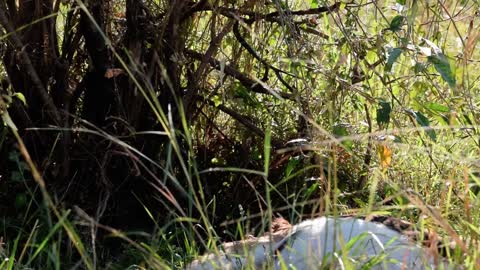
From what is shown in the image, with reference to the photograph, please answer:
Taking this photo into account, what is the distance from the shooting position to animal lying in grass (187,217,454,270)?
1907mm

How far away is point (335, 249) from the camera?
6.25 ft

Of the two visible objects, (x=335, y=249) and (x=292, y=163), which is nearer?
(x=335, y=249)

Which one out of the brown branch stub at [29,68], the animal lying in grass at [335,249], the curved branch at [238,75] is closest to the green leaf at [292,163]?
the curved branch at [238,75]

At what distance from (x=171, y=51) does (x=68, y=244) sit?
0.75 meters

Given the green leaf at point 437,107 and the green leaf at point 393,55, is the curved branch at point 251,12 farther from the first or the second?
the green leaf at point 437,107

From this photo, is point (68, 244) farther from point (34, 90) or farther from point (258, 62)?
point (258, 62)

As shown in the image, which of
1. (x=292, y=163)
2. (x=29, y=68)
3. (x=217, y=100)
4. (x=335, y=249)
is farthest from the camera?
(x=217, y=100)

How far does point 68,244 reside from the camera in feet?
8.98

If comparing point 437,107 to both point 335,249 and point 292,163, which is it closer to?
point 292,163

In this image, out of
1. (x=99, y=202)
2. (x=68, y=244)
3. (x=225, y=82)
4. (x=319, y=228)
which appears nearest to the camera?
(x=319, y=228)

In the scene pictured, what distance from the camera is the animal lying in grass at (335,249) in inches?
75.1

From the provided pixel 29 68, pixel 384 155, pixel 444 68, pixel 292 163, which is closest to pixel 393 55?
pixel 444 68

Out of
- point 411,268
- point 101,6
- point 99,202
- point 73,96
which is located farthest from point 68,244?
point 411,268

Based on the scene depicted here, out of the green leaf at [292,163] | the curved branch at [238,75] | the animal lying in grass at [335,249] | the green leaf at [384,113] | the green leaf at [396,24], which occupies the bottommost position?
the animal lying in grass at [335,249]
